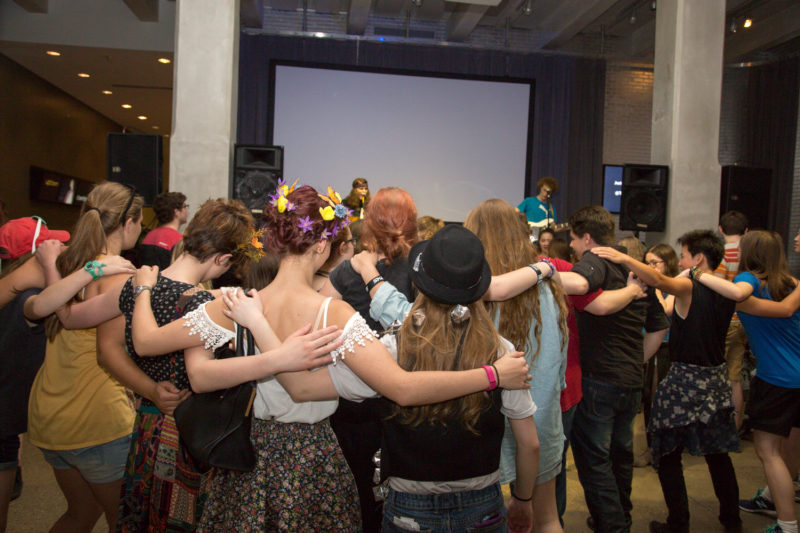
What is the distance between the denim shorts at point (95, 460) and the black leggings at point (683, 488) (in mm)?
2481

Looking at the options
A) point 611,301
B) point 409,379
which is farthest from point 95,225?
point 611,301

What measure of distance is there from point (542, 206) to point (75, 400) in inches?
254

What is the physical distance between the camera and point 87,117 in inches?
447

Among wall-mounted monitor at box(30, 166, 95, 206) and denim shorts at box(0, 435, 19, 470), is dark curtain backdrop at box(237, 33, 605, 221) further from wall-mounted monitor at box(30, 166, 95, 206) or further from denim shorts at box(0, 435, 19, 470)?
denim shorts at box(0, 435, 19, 470)

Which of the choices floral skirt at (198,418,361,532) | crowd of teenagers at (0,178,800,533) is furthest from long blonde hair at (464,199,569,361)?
floral skirt at (198,418,361,532)

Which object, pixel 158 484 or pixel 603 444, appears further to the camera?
pixel 603 444

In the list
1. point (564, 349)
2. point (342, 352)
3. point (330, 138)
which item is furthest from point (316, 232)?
point (330, 138)

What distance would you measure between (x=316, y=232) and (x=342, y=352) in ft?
1.14

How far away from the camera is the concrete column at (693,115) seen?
6.11 meters

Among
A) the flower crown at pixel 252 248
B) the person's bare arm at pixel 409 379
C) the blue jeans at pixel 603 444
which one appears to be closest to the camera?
the person's bare arm at pixel 409 379

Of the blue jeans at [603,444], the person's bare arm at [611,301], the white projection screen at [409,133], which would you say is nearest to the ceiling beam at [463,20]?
the white projection screen at [409,133]

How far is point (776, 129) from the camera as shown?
940 centimetres

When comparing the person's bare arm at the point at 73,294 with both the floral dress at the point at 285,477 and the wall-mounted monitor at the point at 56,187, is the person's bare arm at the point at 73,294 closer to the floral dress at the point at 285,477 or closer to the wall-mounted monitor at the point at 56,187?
the floral dress at the point at 285,477

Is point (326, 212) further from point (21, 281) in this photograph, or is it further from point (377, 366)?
point (21, 281)
